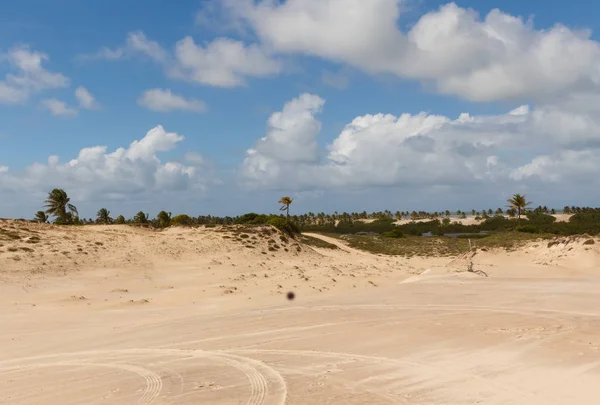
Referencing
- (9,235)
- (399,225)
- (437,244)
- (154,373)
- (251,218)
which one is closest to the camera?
(154,373)

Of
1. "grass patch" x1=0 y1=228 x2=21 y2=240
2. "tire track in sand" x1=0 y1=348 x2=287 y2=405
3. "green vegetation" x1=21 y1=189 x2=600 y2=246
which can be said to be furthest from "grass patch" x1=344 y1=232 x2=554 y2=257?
"grass patch" x1=0 y1=228 x2=21 y2=240

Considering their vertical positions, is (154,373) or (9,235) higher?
(9,235)

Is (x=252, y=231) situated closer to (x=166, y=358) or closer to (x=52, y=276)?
(x=52, y=276)

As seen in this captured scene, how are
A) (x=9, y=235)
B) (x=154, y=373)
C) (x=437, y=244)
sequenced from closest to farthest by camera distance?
1. (x=154, y=373)
2. (x=9, y=235)
3. (x=437, y=244)

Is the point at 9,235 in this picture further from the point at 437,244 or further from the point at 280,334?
the point at 437,244

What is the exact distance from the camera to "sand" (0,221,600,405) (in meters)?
9.29

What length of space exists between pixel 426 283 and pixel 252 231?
22357 mm

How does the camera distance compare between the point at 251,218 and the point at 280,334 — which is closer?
the point at 280,334

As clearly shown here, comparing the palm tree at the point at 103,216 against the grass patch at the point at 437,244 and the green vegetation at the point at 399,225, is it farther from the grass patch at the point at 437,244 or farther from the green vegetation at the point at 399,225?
the grass patch at the point at 437,244

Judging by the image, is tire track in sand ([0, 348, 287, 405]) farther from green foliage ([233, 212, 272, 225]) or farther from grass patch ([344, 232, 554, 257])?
green foliage ([233, 212, 272, 225])

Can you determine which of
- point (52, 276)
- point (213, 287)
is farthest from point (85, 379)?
point (52, 276)

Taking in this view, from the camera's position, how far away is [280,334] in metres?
14.4

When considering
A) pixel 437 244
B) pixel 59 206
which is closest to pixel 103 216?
pixel 59 206

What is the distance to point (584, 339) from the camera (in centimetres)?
1244
